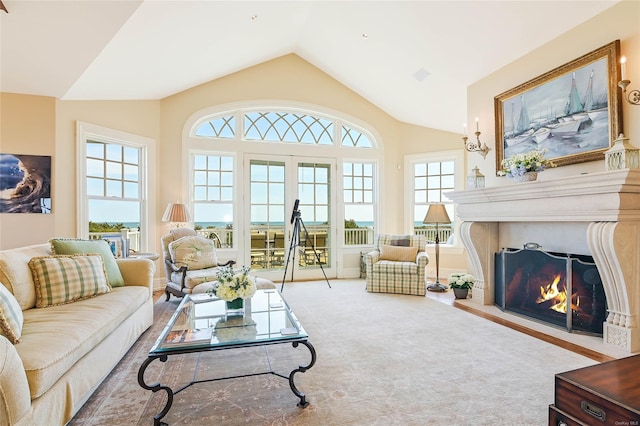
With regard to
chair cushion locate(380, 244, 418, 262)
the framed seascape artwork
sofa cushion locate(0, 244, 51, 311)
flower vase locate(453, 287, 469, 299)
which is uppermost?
the framed seascape artwork

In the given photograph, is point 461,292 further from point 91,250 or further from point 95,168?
point 95,168

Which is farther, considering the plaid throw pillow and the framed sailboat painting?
the plaid throw pillow

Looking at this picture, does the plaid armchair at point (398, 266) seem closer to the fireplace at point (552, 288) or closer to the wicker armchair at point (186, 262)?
the fireplace at point (552, 288)

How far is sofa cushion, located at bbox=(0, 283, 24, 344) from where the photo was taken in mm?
1646

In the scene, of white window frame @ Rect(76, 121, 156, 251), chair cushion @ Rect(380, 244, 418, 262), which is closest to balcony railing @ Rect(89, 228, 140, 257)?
white window frame @ Rect(76, 121, 156, 251)

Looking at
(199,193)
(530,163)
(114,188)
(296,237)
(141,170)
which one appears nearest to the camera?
(530,163)

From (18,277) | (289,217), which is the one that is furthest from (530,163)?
(18,277)

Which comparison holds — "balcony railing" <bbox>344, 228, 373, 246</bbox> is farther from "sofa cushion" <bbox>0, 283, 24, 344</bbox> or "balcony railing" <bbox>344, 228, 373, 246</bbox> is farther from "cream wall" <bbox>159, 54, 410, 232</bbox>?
"sofa cushion" <bbox>0, 283, 24, 344</bbox>

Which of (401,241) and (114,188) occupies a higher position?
(114,188)

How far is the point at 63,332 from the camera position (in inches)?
73.4

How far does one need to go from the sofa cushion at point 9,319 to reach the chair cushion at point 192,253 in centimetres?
230

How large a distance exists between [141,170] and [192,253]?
5.65ft

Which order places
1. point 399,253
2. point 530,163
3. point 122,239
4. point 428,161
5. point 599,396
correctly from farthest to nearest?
point 428,161 < point 399,253 < point 122,239 < point 530,163 < point 599,396

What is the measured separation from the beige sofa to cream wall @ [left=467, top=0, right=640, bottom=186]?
4096 mm
